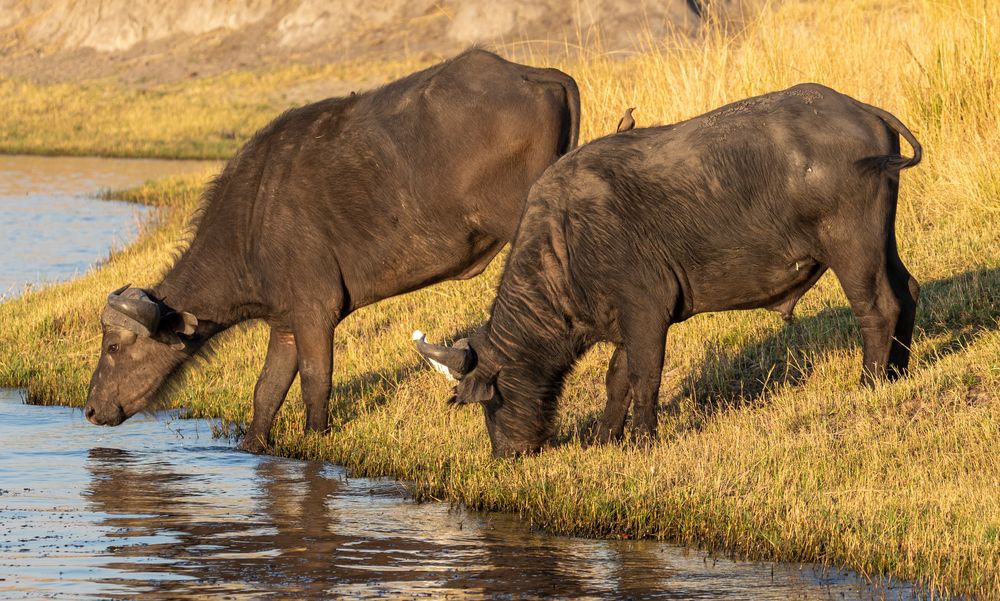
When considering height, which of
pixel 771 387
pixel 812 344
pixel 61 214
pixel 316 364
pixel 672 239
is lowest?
pixel 771 387

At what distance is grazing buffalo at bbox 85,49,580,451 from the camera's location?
9.43m

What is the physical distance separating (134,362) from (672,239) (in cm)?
385

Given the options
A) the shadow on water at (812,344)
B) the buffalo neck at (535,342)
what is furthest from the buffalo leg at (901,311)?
the buffalo neck at (535,342)

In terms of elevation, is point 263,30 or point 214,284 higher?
point 263,30

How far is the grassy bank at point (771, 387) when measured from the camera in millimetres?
6969

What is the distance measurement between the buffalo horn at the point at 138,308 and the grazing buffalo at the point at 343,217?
0.09 m

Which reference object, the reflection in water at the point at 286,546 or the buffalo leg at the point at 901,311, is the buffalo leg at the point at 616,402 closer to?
the reflection in water at the point at 286,546

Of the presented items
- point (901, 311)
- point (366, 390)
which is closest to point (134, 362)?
point (366, 390)

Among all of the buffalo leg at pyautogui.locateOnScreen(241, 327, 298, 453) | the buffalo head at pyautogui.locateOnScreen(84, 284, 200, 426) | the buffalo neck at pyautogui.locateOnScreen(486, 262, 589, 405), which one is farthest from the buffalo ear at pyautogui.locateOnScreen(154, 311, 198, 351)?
the buffalo neck at pyautogui.locateOnScreen(486, 262, 589, 405)

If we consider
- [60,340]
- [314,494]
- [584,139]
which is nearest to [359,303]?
[314,494]

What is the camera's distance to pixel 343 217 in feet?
31.1

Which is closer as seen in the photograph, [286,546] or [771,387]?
[286,546]

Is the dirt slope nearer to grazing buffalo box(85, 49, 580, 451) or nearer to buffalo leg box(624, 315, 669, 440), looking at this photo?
grazing buffalo box(85, 49, 580, 451)

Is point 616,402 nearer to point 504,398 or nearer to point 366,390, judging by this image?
point 504,398
